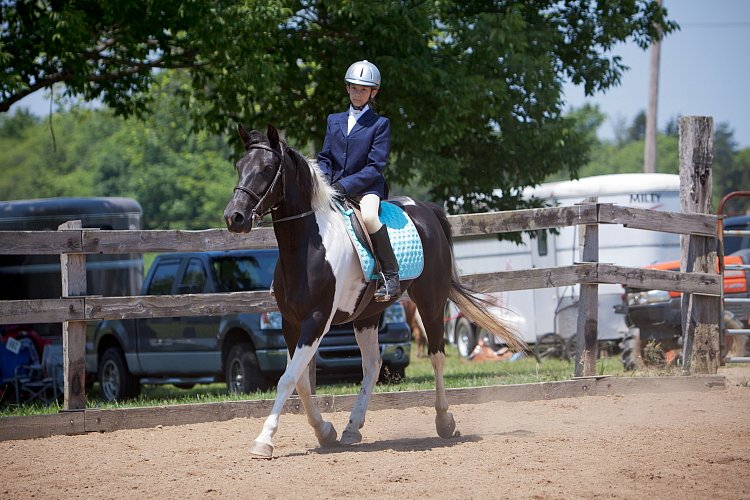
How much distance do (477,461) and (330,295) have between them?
63.0 inches

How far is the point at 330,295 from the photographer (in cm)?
703

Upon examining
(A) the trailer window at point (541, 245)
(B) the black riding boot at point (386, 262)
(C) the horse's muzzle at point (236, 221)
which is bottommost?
(A) the trailer window at point (541, 245)

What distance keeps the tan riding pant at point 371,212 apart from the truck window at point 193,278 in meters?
5.96

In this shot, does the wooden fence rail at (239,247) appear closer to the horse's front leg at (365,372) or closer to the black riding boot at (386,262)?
the horse's front leg at (365,372)

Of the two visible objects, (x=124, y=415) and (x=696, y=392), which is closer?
(x=124, y=415)

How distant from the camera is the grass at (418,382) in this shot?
10039 millimetres

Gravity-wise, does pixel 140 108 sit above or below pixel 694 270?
above

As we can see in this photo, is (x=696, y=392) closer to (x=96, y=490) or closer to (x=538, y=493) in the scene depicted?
(x=538, y=493)

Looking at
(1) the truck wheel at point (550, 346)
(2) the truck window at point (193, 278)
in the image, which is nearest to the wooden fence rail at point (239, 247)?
(2) the truck window at point (193, 278)

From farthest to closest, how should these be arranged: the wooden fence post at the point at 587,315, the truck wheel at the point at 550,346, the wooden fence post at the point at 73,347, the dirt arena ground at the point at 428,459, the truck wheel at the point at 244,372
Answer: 1. the truck wheel at the point at 550,346
2. the truck wheel at the point at 244,372
3. the wooden fence post at the point at 587,315
4. the wooden fence post at the point at 73,347
5. the dirt arena ground at the point at 428,459

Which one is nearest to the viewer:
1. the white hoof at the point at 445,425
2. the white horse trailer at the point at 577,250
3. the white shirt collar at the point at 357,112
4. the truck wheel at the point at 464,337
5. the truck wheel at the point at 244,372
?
the white shirt collar at the point at 357,112

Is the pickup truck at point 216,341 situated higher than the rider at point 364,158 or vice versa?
the rider at point 364,158

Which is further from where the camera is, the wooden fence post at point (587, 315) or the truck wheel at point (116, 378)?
the truck wheel at point (116, 378)

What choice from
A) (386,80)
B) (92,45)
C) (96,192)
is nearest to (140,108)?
(92,45)
